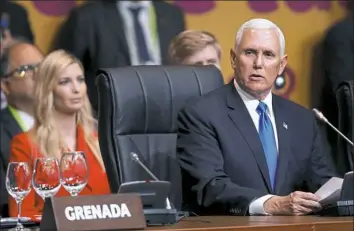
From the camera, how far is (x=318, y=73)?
19.6ft

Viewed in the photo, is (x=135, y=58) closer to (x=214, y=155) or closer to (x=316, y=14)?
(x=316, y=14)

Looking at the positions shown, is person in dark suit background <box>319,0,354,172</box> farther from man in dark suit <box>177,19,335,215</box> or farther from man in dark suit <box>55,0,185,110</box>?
man in dark suit <box>177,19,335,215</box>

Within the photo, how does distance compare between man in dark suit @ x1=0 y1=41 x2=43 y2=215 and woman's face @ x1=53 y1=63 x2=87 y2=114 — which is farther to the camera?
man in dark suit @ x1=0 y1=41 x2=43 y2=215

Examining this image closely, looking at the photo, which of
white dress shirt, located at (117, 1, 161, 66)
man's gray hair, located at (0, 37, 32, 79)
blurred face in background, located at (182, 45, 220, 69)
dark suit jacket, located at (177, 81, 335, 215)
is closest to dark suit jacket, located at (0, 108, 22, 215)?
man's gray hair, located at (0, 37, 32, 79)

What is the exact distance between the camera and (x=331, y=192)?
3135 mm

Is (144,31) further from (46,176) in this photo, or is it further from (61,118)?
(46,176)

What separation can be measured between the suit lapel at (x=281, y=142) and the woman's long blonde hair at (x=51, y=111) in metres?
0.96

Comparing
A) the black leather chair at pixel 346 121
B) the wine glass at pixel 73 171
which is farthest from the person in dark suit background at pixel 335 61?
the wine glass at pixel 73 171

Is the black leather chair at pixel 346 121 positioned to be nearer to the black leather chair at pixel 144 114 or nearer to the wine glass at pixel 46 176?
the black leather chair at pixel 144 114

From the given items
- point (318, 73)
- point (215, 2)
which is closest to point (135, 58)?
point (215, 2)

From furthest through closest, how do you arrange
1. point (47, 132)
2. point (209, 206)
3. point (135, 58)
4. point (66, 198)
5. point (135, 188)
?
point (135, 58) < point (47, 132) < point (209, 206) < point (135, 188) < point (66, 198)

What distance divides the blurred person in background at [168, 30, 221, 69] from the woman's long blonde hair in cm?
50

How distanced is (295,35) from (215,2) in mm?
524

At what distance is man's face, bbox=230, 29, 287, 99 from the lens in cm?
361
